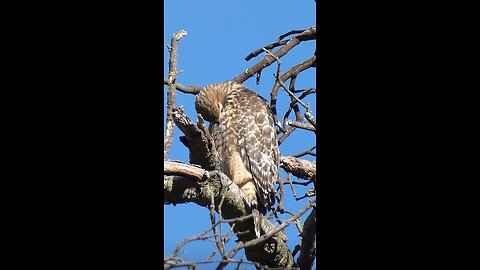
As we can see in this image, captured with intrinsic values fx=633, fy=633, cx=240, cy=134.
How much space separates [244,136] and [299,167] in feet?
1.88

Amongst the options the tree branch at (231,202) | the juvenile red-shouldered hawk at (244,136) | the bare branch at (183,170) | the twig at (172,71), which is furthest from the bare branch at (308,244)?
the juvenile red-shouldered hawk at (244,136)

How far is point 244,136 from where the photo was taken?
3627mm

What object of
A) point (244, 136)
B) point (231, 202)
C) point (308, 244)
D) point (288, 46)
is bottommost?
point (308, 244)

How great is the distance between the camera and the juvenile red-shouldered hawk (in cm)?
338

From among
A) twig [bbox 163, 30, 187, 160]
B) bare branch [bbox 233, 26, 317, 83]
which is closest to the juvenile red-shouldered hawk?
bare branch [bbox 233, 26, 317, 83]

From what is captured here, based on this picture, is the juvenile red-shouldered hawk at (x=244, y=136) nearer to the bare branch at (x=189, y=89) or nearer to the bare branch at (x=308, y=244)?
the bare branch at (x=189, y=89)

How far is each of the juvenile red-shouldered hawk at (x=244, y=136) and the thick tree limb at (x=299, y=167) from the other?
0.33 ft

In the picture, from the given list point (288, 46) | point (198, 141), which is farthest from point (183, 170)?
point (288, 46)

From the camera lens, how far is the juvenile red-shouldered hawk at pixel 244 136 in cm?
338

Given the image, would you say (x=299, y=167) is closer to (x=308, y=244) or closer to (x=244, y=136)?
(x=244, y=136)

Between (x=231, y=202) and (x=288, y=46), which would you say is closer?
(x=231, y=202)
